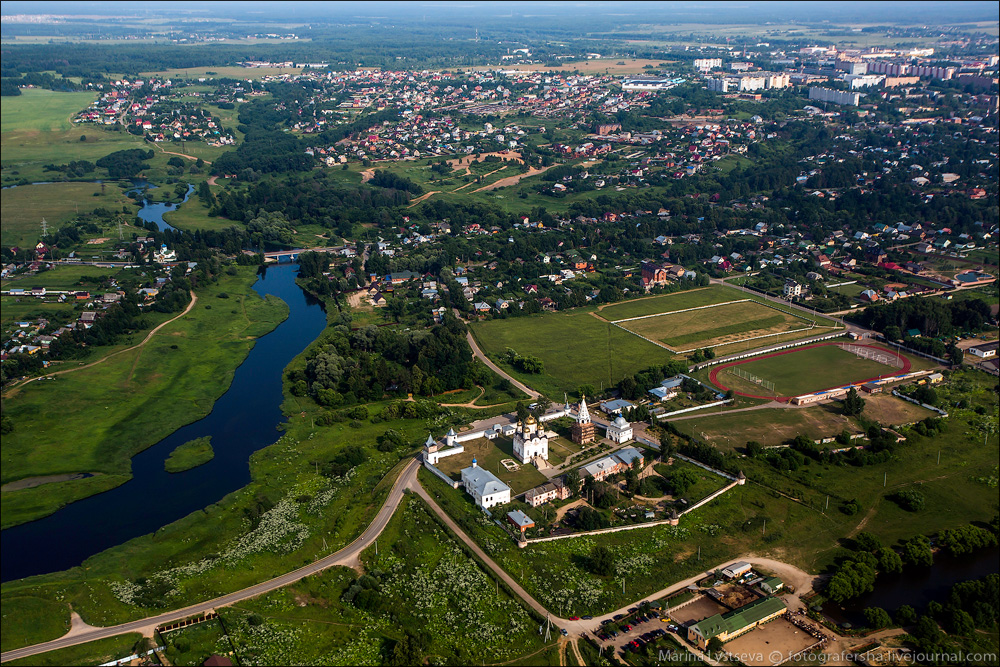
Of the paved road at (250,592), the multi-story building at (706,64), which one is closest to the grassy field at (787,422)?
the paved road at (250,592)

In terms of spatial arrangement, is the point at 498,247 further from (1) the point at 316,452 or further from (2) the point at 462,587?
(2) the point at 462,587

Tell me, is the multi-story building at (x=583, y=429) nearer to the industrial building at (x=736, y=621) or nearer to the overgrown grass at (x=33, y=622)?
the industrial building at (x=736, y=621)

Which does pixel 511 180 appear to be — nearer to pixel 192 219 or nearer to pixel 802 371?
pixel 192 219

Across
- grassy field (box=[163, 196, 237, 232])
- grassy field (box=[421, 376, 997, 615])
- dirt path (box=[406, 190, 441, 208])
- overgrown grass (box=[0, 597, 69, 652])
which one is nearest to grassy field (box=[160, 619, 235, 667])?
overgrown grass (box=[0, 597, 69, 652])

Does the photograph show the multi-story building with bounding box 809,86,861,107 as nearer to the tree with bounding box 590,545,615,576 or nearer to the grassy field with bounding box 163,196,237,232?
the grassy field with bounding box 163,196,237,232

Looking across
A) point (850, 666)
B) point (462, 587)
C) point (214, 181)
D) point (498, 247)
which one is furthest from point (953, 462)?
point (214, 181)
